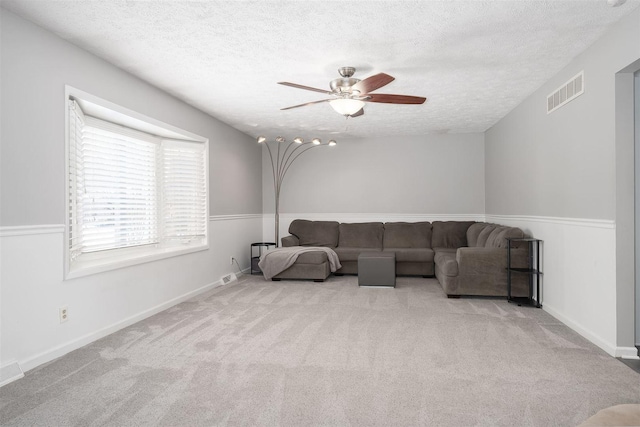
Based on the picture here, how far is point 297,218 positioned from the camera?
7.58 meters

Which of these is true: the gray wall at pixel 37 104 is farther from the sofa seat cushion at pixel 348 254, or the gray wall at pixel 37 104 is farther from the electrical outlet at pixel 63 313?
the sofa seat cushion at pixel 348 254

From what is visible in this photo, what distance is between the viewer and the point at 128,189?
Result: 418 cm

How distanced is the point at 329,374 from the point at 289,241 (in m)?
4.18

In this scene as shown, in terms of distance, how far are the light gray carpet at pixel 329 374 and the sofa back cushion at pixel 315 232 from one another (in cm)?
292

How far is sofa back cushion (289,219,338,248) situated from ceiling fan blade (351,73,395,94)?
3858 millimetres

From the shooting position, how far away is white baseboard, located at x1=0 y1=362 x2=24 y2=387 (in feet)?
7.90

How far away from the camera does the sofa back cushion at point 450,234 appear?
20.9 ft

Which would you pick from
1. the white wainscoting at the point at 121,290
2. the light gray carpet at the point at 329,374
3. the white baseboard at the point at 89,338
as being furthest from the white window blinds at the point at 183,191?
the light gray carpet at the point at 329,374

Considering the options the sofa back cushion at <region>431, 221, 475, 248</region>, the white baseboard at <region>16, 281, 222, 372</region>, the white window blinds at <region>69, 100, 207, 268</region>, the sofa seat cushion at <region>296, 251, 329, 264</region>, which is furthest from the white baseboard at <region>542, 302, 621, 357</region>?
the white window blinds at <region>69, 100, 207, 268</region>

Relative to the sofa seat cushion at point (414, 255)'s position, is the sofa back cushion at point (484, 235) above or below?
above

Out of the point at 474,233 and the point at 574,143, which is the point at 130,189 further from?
the point at 474,233

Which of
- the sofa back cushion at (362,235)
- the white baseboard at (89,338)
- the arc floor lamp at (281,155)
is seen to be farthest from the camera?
the arc floor lamp at (281,155)

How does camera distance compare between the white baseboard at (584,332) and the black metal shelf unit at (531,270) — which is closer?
the white baseboard at (584,332)

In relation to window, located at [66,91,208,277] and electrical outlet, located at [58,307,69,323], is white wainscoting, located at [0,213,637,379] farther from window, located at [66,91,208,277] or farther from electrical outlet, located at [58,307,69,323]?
window, located at [66,91,208,277]
